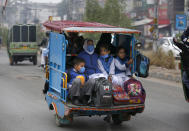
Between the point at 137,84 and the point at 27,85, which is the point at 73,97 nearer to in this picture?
the point at 137,84

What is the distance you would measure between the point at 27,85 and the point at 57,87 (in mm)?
6960

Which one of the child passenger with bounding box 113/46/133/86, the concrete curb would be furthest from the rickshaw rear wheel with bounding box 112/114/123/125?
the concrete curb

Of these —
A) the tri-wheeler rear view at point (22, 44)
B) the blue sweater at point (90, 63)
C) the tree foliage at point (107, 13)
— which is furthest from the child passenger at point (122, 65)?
the tree foliage at point (107, 13)

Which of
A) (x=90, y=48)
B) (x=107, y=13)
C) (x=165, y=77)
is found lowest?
(x=165, y=77)

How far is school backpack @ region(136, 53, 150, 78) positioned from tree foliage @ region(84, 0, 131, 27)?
78.6 feet

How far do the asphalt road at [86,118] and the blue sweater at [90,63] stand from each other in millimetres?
983

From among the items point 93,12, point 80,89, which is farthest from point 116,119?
point 93,12

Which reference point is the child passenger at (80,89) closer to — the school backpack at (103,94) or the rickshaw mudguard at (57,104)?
the school backpack at (103,94)

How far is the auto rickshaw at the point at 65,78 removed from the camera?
7109mm

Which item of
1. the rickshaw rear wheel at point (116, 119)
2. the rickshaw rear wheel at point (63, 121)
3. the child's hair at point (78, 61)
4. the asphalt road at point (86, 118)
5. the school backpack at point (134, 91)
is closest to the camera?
the school backpack at point (134, 91)

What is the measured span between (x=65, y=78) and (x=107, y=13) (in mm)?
25347

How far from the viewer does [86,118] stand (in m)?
8.72

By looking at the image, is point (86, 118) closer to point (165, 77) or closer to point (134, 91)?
point (134, 91)

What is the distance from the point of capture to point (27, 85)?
47.7 feet
